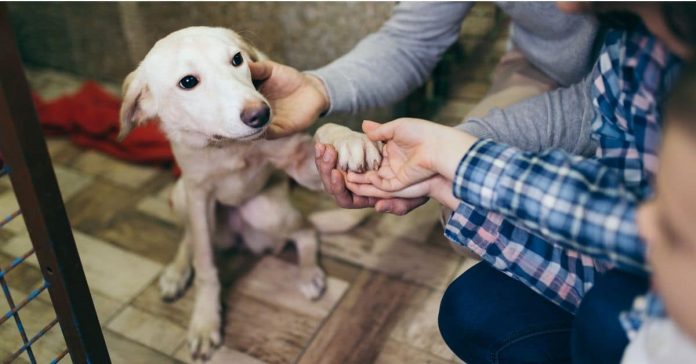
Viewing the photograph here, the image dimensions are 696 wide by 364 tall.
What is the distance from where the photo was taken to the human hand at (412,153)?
1.03 m

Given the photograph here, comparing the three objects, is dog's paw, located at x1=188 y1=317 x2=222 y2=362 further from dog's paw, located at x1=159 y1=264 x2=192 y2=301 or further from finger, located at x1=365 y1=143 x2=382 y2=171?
finger, located at x1=365 y1=143 x2=382 y2=171

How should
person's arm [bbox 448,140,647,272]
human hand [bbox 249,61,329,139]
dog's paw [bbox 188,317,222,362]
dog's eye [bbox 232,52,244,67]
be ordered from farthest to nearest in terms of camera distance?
1. dog's paw [bbox 188,317,222,362]
2. human hand [bbox 249,61,329,139]
3. dog's eye [bbox 232,52,244,67]
4. person's arm [bbox 448,140,647,272]

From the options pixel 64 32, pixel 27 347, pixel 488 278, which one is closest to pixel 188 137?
pixel 27 347

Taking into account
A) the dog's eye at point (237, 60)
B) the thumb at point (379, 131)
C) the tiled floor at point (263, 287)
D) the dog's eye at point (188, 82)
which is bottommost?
the tiled floor at point (263, 287)

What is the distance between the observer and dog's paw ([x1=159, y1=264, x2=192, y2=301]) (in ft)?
5.54

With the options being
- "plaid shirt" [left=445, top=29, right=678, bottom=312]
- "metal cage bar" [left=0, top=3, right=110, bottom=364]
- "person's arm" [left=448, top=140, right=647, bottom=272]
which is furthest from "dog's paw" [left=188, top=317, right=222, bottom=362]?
"person's arm" [left=448, top=140, right=647, bottom=272]

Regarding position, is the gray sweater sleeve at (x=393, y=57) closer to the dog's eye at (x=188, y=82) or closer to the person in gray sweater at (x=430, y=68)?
the person in gray sweater at (x=430, y=68)

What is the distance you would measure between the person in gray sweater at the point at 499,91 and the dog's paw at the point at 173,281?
0.57 m

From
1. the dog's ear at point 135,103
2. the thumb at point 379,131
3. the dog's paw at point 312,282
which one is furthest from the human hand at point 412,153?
the dog's paw at point 312,282

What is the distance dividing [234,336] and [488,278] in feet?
2.32

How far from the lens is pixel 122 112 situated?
4.24ft

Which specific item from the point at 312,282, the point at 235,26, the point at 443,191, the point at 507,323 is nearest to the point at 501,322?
the point at 507,323

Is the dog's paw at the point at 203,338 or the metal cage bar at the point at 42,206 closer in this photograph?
the metal cage bar at the point at 42,206

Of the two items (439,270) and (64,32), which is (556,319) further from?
(64,32)
